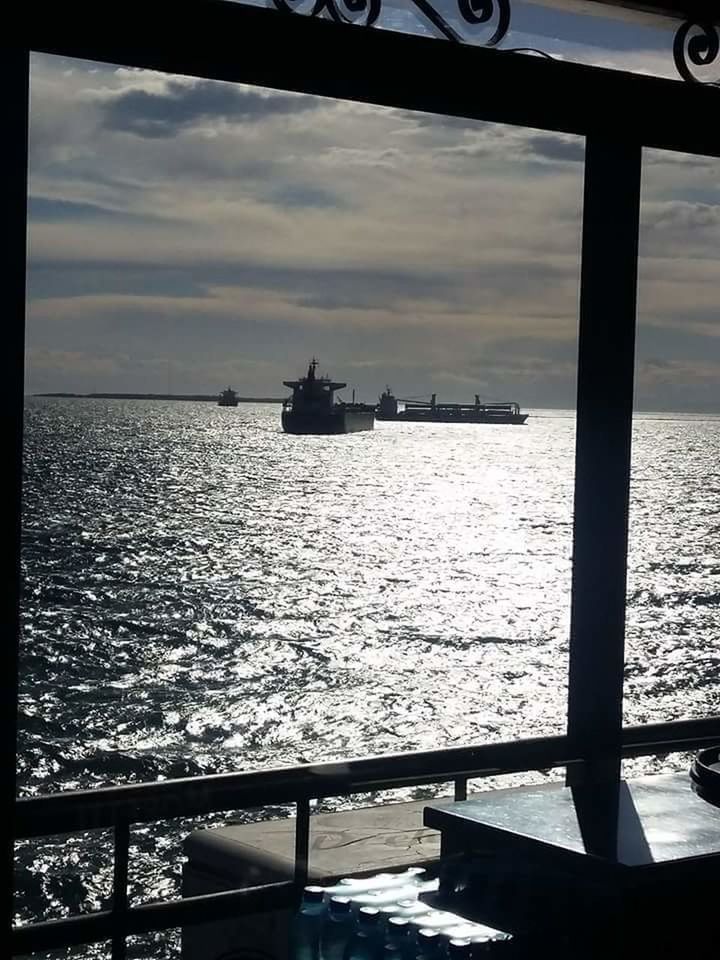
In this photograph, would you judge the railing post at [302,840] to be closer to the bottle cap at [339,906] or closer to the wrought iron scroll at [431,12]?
the bottle cap at [339,906]

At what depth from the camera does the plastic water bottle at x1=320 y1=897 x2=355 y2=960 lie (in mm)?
1391

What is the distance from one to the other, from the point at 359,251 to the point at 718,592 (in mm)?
22395

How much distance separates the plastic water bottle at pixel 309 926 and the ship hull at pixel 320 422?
59.1 metres

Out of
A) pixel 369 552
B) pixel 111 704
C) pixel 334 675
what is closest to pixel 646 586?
pixel 369 552

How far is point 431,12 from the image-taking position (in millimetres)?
1573

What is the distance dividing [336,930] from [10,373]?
0.72m

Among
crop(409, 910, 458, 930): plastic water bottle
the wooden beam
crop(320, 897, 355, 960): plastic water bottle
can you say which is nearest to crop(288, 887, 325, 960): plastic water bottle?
crop(320, 897, 355, 960): plastic water bottle

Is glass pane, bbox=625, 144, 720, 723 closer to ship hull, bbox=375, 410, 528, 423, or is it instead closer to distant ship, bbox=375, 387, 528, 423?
distant ship, bbox=375, 387, 528, 423

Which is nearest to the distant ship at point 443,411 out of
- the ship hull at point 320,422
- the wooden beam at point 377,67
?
the ship hull at point 320,422

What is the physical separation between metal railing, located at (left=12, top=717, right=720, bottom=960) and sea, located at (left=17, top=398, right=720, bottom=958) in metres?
14.0

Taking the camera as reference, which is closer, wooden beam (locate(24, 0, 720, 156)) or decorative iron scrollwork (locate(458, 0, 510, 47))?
wooden beam (locate(24, 0, 720, 156))

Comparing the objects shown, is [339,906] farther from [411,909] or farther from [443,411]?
[443,411]

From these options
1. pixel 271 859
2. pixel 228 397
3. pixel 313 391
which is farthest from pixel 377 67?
pixel 228 397

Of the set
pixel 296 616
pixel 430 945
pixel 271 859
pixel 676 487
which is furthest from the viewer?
pixel 676 487
